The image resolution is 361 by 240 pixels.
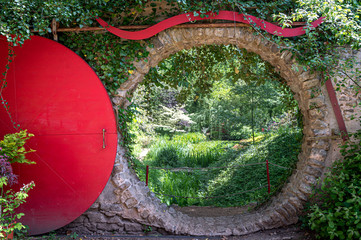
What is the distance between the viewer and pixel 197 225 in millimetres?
4262

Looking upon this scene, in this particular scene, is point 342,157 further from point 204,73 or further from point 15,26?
point 15,26

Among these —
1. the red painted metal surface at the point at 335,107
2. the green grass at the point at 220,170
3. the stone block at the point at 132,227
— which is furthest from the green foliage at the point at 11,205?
the red painted metal surface at the point at 335,107

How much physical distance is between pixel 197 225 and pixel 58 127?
2.35 m

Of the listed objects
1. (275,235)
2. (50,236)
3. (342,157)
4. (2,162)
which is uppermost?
(2,162)

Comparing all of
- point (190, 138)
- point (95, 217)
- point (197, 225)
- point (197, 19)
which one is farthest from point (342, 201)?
point (190, 138)

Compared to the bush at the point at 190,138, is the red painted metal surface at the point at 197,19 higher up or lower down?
higher up

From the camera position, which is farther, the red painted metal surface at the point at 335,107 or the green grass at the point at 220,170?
the green grass at the point at 220,170

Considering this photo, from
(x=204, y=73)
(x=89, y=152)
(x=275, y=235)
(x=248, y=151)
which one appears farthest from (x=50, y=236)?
(x=248, y=151)

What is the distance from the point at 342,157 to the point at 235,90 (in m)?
5.14

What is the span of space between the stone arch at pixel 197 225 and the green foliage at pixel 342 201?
277 mm

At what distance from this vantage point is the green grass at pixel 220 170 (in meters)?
6.56

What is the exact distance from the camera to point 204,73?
7051mm

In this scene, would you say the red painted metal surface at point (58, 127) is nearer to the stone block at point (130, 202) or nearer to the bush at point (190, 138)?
the stone block at point (130, 202)

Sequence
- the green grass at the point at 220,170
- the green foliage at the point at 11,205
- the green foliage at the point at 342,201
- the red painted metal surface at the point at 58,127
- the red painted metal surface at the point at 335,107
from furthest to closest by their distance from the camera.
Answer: the green grass at the point at 220,170 → the red painted metal surface at the point at 335,107 → the red painted metal surface at the point at 58,127 → the green foliage at the point at 342,201 → the green foliage at the point at 11,205
